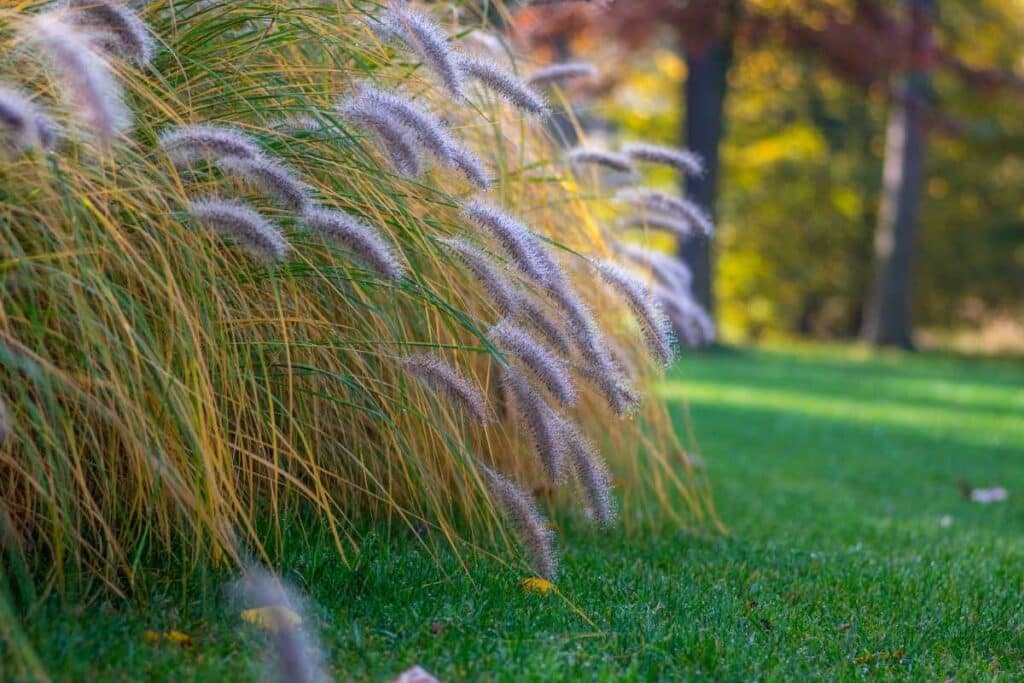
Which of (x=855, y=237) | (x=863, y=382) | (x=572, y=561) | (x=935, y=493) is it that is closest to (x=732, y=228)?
(x=855, y=237)

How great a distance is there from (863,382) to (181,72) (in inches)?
394

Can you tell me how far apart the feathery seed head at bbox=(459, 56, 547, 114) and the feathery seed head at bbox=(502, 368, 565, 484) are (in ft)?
2.52

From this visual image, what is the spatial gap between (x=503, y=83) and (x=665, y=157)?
92 centimetres


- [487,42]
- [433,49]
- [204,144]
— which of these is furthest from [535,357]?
[487,42]

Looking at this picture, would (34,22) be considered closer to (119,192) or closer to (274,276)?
(119,192)

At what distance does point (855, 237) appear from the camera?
25.1 meters

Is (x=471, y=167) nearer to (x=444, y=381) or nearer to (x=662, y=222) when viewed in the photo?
(x=444, y=381)

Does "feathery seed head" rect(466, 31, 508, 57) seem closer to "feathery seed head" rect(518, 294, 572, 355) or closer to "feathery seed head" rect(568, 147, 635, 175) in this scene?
"feathery seed head" rect(568, 147, 635, 175)

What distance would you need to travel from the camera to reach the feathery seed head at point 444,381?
286 centimetres

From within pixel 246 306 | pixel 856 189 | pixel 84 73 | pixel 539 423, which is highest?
pixel 84 73

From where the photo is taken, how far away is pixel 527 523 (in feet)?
9.32

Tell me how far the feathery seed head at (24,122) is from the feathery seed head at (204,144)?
28 centimetres

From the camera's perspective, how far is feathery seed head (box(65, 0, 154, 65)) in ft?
8.45

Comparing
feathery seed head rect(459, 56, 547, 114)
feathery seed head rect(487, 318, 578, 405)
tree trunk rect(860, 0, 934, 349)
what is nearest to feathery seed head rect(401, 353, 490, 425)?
feathery seed head rect(487, 318, 578, 405)
